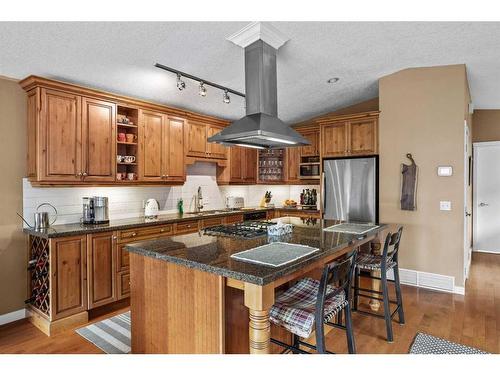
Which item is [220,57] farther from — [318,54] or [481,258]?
[481,258]

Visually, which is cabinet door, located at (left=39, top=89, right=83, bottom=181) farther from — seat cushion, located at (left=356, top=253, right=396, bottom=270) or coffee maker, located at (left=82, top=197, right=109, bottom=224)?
seat cushion, located at (left=356, top=253, right=396, bottom=270)

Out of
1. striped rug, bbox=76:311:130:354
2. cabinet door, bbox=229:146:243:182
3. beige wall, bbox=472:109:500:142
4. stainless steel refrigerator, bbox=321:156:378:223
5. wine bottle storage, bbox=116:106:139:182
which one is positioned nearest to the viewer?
striped rug, bbox=76:311:130:354

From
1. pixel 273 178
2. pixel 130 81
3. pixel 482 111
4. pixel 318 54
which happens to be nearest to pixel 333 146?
pixel 273 178

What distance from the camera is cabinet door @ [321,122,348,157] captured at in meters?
4.81

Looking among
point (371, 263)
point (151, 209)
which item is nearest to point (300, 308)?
point (371, 263)

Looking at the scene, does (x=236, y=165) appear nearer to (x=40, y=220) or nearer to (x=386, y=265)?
(x=40, y=220)

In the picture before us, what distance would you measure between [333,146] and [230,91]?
1.89 meters

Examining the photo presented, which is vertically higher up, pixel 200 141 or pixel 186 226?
pixel 200 141

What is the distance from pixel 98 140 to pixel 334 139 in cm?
337

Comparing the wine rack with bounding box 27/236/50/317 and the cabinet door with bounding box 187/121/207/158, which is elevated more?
the cabinet door with bounding box 187/121/207/158

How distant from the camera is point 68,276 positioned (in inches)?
116

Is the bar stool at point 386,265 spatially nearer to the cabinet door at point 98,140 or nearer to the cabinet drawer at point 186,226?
the cabinet drawer at point 186,226

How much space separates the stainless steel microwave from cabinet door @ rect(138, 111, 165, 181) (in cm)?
259

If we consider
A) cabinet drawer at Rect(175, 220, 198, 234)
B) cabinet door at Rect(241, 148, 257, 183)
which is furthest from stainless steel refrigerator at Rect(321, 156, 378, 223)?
cabinet drawer at Rect(175, 220, 198, 234)
